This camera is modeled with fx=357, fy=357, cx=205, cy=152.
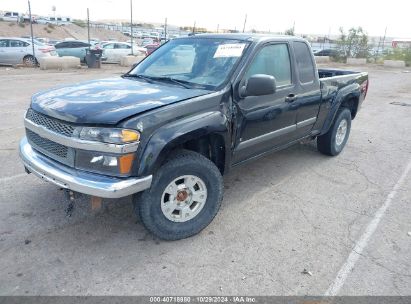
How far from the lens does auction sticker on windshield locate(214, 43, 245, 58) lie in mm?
3729

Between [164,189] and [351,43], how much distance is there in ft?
108

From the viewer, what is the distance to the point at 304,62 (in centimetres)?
457

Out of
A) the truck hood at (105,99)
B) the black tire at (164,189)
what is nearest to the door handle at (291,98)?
the truck hood at (105,99)

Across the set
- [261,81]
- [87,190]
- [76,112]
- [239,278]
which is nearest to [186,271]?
[239,278]

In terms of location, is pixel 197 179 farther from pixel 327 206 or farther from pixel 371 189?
pixel 371 189

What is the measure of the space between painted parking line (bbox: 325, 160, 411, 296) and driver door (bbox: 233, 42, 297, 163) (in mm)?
1344

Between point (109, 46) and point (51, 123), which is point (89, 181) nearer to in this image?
point (51, 123)

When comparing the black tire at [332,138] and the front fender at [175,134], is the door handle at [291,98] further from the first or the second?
the black tire at [332,138]

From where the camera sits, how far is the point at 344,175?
500 cm

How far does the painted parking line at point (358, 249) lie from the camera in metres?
2.76

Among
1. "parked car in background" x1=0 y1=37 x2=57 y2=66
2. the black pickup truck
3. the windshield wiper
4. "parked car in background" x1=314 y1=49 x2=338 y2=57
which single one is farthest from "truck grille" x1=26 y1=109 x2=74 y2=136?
"parked car in background" x1=314 y1=49 x2=338 y2=57

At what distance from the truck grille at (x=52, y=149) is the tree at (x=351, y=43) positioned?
3173 cm

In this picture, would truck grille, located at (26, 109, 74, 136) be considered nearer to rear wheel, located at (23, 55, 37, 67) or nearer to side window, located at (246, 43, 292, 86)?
side window, located at (246, 43, 292, 86)

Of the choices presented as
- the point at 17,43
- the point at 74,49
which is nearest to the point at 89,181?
the point at 17,43
